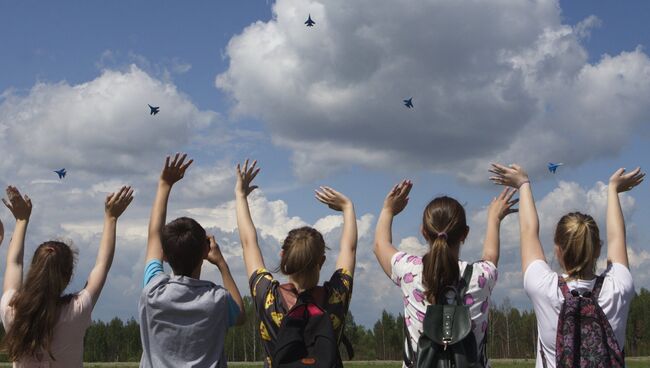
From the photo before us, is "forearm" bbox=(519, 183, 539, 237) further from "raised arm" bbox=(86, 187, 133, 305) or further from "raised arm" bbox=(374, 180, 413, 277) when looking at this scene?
"raised arm" bbox=(86, 187, 133, 305)

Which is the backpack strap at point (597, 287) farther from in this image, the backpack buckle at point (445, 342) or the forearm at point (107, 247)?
the forearm at point (107, 247)

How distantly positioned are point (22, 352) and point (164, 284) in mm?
1299

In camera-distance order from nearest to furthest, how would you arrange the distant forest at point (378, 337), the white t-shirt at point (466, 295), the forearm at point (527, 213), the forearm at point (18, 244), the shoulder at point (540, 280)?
the white t-shirt at point (466, 295) < the shoulder at point (540, 280) < the forearm at point (527, 213) < the forearm at point (18, 244) < the distant forest at point (378, 337)

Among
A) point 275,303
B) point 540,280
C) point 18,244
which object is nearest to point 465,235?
point 540,280

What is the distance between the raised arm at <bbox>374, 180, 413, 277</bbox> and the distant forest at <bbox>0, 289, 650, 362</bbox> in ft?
360

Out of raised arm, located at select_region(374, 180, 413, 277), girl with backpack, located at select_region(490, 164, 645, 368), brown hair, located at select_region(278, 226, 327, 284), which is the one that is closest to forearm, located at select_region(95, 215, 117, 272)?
brown hair, located at select_region(278, 226, 327, 284)

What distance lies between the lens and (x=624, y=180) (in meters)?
6.75

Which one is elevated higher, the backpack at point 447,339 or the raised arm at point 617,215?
the raised arm at point 617,215

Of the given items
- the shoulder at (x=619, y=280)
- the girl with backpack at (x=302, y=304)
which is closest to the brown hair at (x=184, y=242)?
the girl with backpack at (x=302, y=304)

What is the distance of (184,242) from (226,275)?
0.58 meters

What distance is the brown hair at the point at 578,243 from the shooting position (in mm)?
5695

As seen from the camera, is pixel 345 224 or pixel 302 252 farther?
pixel 345 224

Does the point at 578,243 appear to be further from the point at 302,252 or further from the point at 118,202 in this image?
the point at 118,202

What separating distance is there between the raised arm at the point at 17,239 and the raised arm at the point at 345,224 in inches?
109
